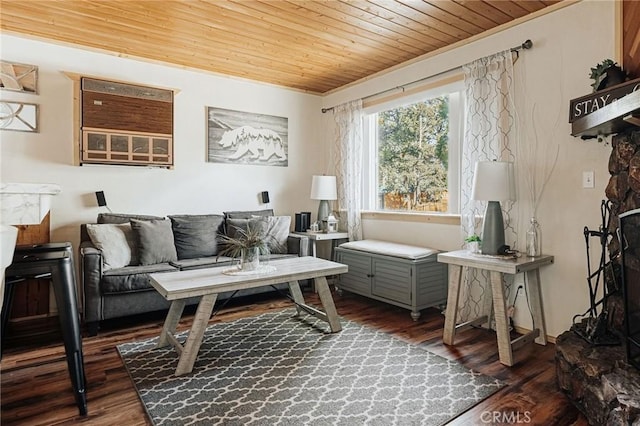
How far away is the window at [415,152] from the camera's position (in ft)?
11.6

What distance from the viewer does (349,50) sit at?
3.56m

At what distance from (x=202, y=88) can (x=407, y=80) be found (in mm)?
2229

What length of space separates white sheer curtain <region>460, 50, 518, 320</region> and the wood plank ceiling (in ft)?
0.93

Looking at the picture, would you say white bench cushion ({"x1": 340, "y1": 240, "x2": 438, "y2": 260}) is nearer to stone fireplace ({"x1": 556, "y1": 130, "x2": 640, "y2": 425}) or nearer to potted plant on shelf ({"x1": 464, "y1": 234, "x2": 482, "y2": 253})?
potted plant on shelf ({"x1": 464, "y1": 234, "x2": 482, "y2": 253})

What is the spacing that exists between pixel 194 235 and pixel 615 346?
3.40 metres

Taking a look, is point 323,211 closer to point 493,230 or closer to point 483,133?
point 483,133

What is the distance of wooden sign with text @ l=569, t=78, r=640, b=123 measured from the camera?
212cm

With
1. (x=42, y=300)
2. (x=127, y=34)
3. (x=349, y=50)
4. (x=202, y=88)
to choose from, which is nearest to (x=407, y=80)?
(x=349, y=50)

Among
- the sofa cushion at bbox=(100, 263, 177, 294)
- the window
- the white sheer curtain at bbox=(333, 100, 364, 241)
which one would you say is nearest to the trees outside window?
the window

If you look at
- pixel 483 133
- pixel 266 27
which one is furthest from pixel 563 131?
pixel 266 27

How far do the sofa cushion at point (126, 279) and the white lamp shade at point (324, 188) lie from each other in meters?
1.90

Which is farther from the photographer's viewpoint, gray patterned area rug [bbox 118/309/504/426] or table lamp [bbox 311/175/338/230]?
table lamp [bbox 311/175/338/230]

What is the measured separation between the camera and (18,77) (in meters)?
3.22

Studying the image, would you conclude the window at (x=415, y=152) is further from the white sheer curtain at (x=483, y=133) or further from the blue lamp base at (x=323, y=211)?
the blue lamp base at (x=323, y=211)
